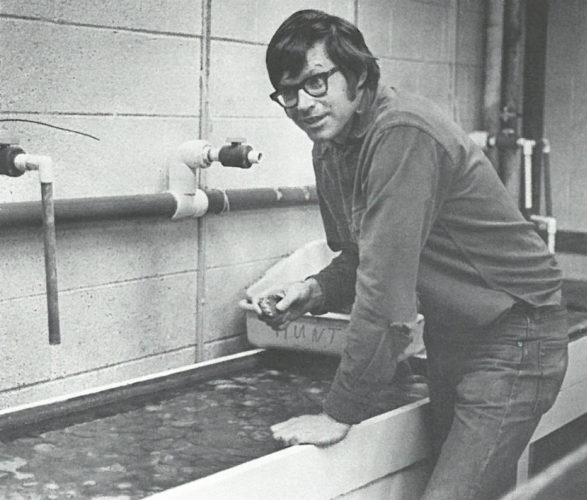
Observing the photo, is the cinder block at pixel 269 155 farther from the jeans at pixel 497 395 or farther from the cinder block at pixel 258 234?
the jeans at pixel 497 395

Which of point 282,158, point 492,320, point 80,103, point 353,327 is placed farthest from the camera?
point 282,158

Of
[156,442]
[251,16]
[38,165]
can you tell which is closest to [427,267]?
[156,442]

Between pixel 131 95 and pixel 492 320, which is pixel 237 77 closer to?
pixel 131 95

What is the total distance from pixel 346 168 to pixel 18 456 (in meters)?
0.92

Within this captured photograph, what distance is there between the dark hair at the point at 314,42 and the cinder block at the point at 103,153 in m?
0.70

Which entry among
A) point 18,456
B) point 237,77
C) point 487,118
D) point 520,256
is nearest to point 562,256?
point 487,118

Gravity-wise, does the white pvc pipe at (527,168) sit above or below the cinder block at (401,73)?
below

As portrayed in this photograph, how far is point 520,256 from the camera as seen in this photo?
190cm

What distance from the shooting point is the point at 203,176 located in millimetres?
2652

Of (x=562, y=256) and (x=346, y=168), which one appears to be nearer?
(x=346, y=168)

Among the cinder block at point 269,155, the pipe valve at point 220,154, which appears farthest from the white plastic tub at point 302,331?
the pipe valve at point 220,154

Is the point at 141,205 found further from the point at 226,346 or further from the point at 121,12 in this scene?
the point at 226,346

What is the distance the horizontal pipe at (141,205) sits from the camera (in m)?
2.13

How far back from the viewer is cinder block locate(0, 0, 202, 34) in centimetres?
215
